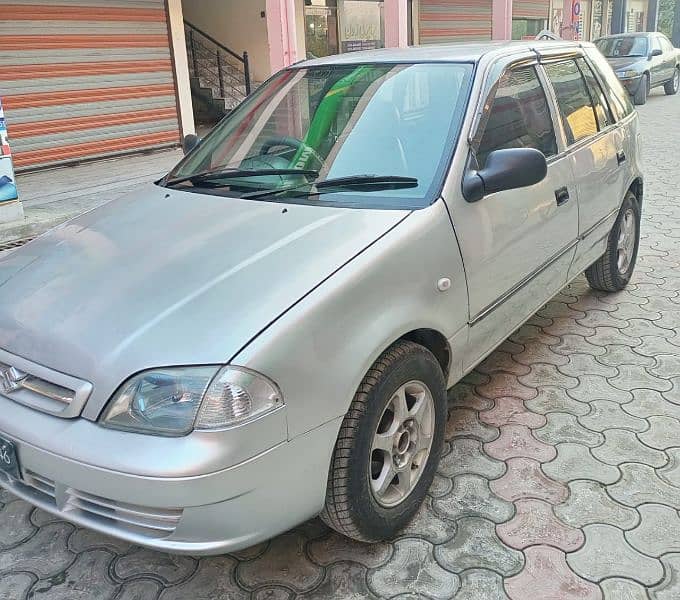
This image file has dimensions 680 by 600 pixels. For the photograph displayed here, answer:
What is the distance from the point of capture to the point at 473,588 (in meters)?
2.25

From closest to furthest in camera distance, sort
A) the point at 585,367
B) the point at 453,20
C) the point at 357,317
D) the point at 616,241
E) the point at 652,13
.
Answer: the point at 357,317
the point at 585,367
the point at 616,241
the point at 453,20
the point at 652,13

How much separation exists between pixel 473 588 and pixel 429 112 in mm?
1887

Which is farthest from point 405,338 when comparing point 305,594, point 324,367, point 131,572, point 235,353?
point 131,572

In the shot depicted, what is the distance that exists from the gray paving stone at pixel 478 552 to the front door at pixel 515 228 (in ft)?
2.30

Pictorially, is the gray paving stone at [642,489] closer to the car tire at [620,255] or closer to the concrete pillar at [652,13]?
the car tire at [620,255]

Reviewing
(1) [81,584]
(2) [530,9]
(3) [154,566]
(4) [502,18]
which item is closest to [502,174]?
(3) [154,566]

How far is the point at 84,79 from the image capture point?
10.4 meters

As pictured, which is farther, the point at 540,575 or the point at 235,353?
the point at 540,575

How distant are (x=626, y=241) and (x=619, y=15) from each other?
91.8ft

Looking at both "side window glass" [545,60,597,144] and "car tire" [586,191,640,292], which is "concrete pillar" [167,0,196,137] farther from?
"side window glass" [545,60,597,144]

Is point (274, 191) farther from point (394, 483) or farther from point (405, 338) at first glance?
point (394, 483)

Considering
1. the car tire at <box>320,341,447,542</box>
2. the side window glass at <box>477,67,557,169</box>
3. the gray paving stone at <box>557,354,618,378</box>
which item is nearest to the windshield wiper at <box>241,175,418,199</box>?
the side window glass at <box>477,67,557,169</box>

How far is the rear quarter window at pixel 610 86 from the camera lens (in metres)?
4.33

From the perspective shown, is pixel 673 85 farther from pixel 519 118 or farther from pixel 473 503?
pixel 473 503
